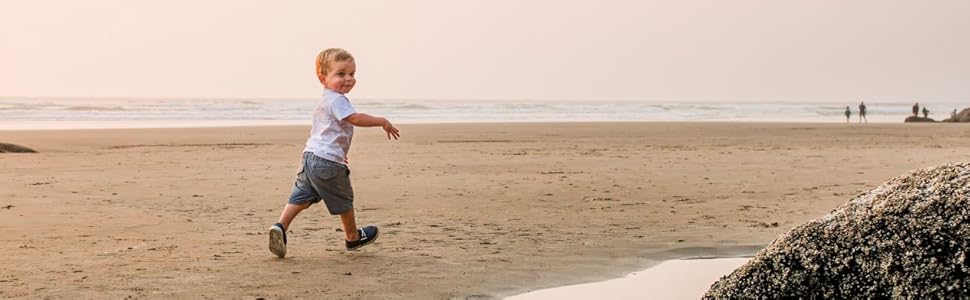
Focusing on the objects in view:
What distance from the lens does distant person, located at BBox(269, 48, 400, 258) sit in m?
6.48

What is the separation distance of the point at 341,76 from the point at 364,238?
3.69 ft

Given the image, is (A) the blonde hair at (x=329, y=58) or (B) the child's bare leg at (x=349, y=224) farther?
(B) the child's bare leg at (x=349, y=224)

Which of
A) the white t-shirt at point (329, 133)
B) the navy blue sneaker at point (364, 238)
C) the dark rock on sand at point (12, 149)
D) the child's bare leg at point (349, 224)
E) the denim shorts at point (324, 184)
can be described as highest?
the white t-shirt at point (329, 133)

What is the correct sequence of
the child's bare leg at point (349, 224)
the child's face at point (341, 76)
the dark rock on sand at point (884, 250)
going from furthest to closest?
the child's bare leg at point (349, 224)
the child's face at point (341, 76)
the dark rock on sand at point (884, 250)

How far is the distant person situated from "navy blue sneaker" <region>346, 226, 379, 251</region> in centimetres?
12

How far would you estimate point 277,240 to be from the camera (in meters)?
6.45

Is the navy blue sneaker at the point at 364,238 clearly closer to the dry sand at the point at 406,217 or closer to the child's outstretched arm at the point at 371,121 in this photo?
the dry sand at the point at 406,217

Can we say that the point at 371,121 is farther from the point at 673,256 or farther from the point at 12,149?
the point at 12,149

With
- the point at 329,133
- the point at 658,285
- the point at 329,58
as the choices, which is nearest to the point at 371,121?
the point at 329,133

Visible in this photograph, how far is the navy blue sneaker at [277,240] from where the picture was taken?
644cm

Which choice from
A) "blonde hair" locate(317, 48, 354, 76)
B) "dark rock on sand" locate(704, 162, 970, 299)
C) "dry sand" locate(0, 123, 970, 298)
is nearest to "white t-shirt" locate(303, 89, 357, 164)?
"blonde hair" locate(317, 48, 354, 76)

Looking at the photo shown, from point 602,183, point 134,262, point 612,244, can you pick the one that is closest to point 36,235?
point 134,262

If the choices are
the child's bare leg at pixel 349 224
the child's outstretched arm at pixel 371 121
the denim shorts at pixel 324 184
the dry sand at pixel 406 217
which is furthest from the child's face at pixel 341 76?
the dry sand at pixel 406 217

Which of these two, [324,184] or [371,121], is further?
[324,184]
